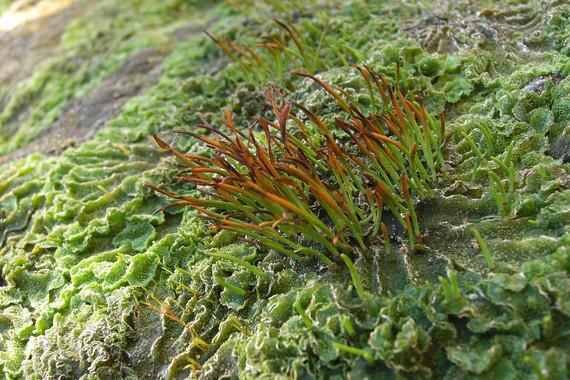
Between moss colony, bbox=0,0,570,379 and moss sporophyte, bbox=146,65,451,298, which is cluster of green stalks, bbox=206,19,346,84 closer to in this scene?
moss colony, bbox=0,0,570,379

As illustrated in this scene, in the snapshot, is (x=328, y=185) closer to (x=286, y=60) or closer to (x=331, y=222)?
(x=331, y=222)

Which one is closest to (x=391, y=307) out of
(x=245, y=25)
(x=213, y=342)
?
(x=213, y=342)

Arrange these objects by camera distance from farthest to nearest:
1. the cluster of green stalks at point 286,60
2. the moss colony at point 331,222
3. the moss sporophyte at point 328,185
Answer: the cluster of green stalks at point 286,60 → the moss sporophyte at point 328,185 → the moss colony at point 331,222

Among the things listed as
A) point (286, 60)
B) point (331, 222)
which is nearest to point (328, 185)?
point (331, 222)

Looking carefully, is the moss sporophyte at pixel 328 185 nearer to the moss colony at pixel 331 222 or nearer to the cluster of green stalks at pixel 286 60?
the moss colony at pixel 331 222

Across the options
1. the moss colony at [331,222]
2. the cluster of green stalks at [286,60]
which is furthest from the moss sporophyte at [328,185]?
the cluster of green stalks at [286,60]

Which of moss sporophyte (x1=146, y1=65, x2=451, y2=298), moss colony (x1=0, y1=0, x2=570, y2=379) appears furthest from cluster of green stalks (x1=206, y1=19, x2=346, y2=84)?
moss sporophyte (x1=146, y1=65, x2=451, y2=298)

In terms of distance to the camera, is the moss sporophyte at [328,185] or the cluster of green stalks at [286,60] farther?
the cluster of green stalks at [286,60]

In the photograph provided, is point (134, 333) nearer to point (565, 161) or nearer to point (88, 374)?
point (88, 374)
